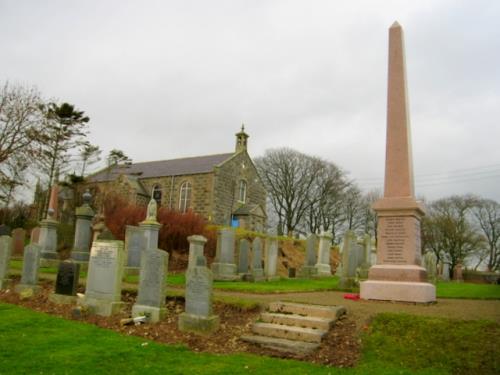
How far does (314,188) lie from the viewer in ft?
146

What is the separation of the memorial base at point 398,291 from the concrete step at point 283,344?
3286 mm

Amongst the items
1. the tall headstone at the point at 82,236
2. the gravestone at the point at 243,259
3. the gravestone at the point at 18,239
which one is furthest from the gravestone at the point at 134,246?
the gravestone at the point at 18,239

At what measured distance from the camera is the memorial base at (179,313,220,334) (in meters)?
6.78

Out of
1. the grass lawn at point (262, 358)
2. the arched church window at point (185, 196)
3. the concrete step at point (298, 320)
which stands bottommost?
the grass lawn at point (262, 358)

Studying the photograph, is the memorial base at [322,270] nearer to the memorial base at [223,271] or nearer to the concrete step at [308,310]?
the memorial base at [223,271]

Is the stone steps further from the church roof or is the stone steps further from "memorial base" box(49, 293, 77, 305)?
the church roof

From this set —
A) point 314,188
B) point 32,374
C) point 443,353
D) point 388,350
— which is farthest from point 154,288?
point 314,188

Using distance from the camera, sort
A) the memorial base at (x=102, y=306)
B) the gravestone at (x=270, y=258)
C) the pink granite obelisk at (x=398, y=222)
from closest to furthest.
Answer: the memorial base at (x=102, y=306), the pink granite obelisk at (x=398, y=222), the gravestone at (x=270, y=258)

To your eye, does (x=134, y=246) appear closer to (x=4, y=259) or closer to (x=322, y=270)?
(x=4, y=259)

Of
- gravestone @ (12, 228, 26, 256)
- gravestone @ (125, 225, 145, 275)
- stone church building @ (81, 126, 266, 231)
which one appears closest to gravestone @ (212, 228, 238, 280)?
gravestone @ (125, 225, 145, 275)

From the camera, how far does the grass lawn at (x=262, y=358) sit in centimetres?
500

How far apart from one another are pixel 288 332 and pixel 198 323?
1527mm

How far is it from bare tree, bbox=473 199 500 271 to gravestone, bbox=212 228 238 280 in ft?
117

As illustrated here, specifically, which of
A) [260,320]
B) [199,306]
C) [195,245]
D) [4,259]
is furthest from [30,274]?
[260,320]
